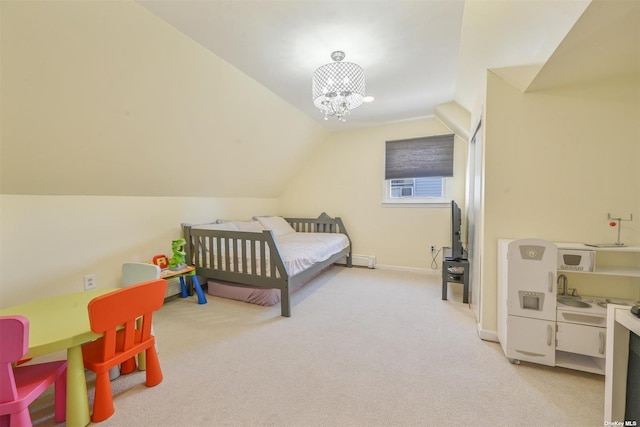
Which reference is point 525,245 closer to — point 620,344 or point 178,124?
point 620,344

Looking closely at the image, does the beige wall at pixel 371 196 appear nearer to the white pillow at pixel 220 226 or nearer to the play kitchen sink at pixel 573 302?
the white pillow at pixel 220 226

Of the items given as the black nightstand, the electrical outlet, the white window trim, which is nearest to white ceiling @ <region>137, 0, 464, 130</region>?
the white window trim

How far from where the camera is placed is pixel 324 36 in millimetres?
1869

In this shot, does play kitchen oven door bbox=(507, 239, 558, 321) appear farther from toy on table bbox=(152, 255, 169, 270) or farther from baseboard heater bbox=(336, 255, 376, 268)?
toy on table bbox=(152, 255, 169, 270)

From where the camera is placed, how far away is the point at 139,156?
2398 millimetres

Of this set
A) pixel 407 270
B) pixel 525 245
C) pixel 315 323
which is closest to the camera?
pixel 525 245

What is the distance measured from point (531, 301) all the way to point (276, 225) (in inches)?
133

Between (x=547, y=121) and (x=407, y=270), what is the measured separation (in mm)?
2648

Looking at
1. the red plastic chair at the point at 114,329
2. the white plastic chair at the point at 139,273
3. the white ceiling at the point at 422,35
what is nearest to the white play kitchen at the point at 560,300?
the white ceiling at the point at 422,35

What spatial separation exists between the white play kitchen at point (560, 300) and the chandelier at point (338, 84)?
1.56 metres

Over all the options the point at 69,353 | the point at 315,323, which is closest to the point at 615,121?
the point at 315,323

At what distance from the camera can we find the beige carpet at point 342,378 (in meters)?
1.36

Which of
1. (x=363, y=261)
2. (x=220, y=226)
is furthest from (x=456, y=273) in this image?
(x=220, y=226)

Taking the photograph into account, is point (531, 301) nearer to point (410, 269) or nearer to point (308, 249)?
point (308, 249)
